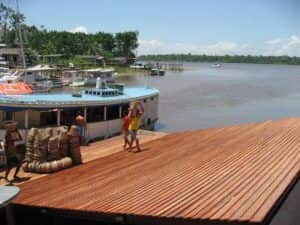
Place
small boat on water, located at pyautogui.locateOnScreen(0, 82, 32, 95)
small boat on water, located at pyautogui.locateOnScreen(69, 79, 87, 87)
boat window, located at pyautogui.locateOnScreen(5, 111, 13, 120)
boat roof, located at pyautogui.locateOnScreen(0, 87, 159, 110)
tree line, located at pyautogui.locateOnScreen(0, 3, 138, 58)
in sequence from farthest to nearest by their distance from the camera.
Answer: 1. tree line, located at pyautogui.locateOnScreen(0, 3, 138, 58)
2. small boat on water, located at pyautogui.locateOnScreen(69, 79, 87, 87)
3. small boat on water, located at pyautogui.locateOnScreen(0, 82, 32, 95)
4. boat window, located at pyautogui.locateOnScreen(5, 111, 13, 120)
5. boat roof, located at pyautogui.locateOnScreen(0, 87, 159, 110)

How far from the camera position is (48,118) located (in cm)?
1892

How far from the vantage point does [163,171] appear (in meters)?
10.1

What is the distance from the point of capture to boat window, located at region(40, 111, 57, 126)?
18.7m

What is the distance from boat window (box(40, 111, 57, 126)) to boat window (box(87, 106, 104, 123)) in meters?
1.81

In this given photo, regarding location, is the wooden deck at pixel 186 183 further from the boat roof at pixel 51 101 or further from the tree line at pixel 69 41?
the tree line at pixel 69 41

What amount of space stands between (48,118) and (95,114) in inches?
103

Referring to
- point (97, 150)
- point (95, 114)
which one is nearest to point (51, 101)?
point (95, 114)

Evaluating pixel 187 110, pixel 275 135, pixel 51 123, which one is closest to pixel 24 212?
pixel 275 135

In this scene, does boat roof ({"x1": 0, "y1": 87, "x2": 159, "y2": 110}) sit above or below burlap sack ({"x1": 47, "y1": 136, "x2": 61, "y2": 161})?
above

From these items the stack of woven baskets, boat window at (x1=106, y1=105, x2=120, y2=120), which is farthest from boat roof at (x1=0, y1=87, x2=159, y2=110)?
the stack of woven baskets

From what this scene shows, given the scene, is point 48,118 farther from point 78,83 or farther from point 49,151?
point 78,83

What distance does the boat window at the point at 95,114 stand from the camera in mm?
20500

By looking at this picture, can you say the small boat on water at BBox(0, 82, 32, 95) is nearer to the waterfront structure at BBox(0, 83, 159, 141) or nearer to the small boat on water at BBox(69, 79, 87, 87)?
the waterfront structure at BBox(0, 83, 159, 141)

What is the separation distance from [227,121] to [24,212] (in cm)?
3098
